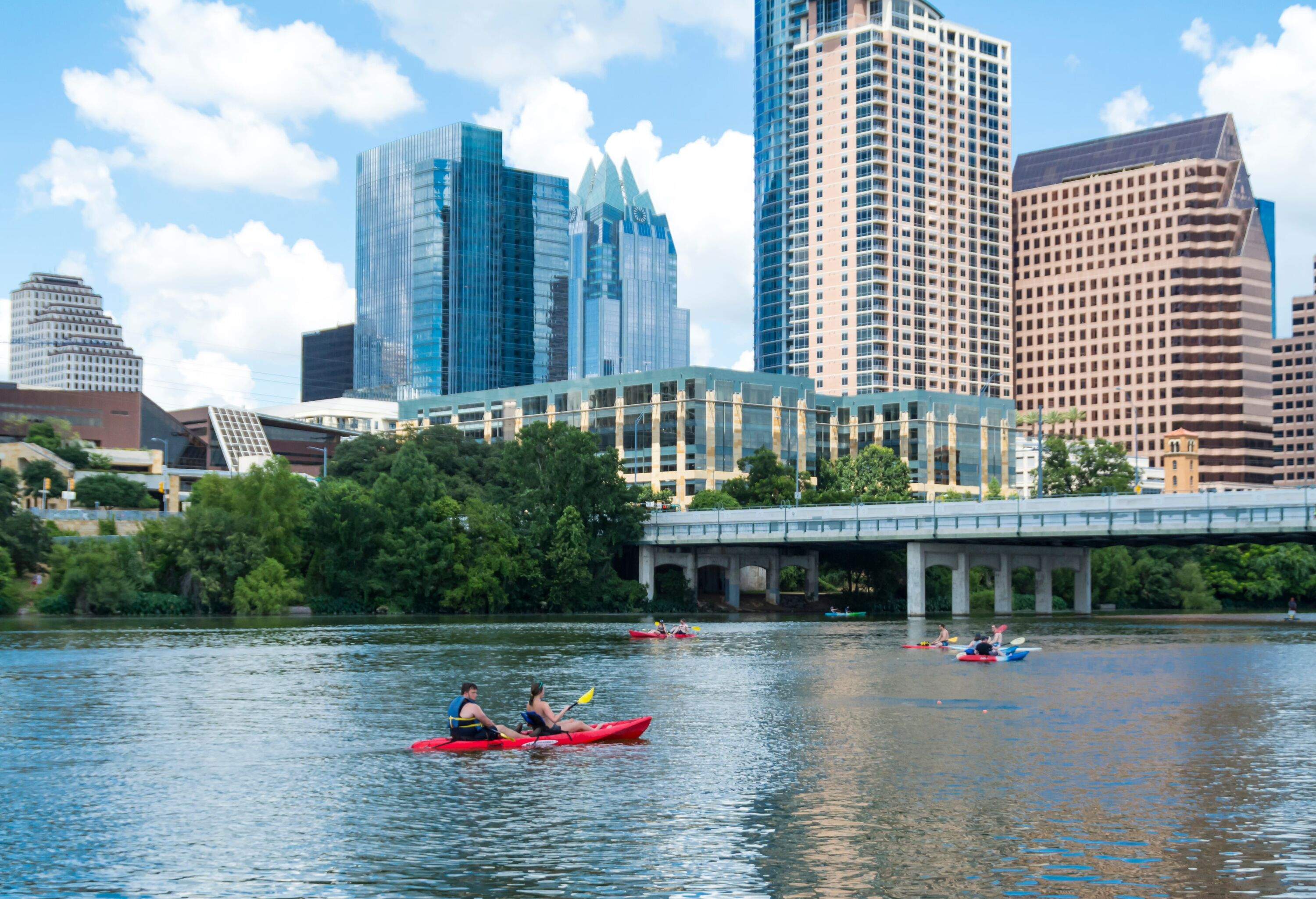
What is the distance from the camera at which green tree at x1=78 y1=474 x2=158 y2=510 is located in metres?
154

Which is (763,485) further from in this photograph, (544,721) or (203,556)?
(544,721)

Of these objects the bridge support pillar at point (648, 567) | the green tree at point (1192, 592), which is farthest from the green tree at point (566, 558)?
the green tree at point (1192, 592)

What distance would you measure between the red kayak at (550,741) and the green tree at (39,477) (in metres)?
132

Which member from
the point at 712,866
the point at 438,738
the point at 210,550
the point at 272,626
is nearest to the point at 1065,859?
the point at 712,866

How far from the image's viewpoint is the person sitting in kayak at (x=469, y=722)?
36.2 meters

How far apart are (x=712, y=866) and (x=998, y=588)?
11585 centimetres

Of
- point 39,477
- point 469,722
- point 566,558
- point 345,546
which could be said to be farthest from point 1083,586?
point 469,722

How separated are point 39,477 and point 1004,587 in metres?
103

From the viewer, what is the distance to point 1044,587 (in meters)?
139

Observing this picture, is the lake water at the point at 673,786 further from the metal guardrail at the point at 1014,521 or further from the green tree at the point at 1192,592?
the green tree at the point at 1192,592

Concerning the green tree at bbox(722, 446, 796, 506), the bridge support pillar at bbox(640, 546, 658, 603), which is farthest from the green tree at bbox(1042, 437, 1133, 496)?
the bridge support pillar at bbox(640, 546, 658, 603)

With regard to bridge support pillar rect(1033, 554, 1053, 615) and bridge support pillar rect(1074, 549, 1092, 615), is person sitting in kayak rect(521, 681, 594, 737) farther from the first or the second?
bridge support pillar rect(1074, 549, 1092, 615)

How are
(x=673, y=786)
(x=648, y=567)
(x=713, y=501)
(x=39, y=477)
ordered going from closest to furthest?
1. (x=673, y=786)
2. (x=648, y=567)
3. (x=39, y=477)
4. (x=713, y=501)

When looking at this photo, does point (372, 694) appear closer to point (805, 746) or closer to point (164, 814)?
point (805, 746)
